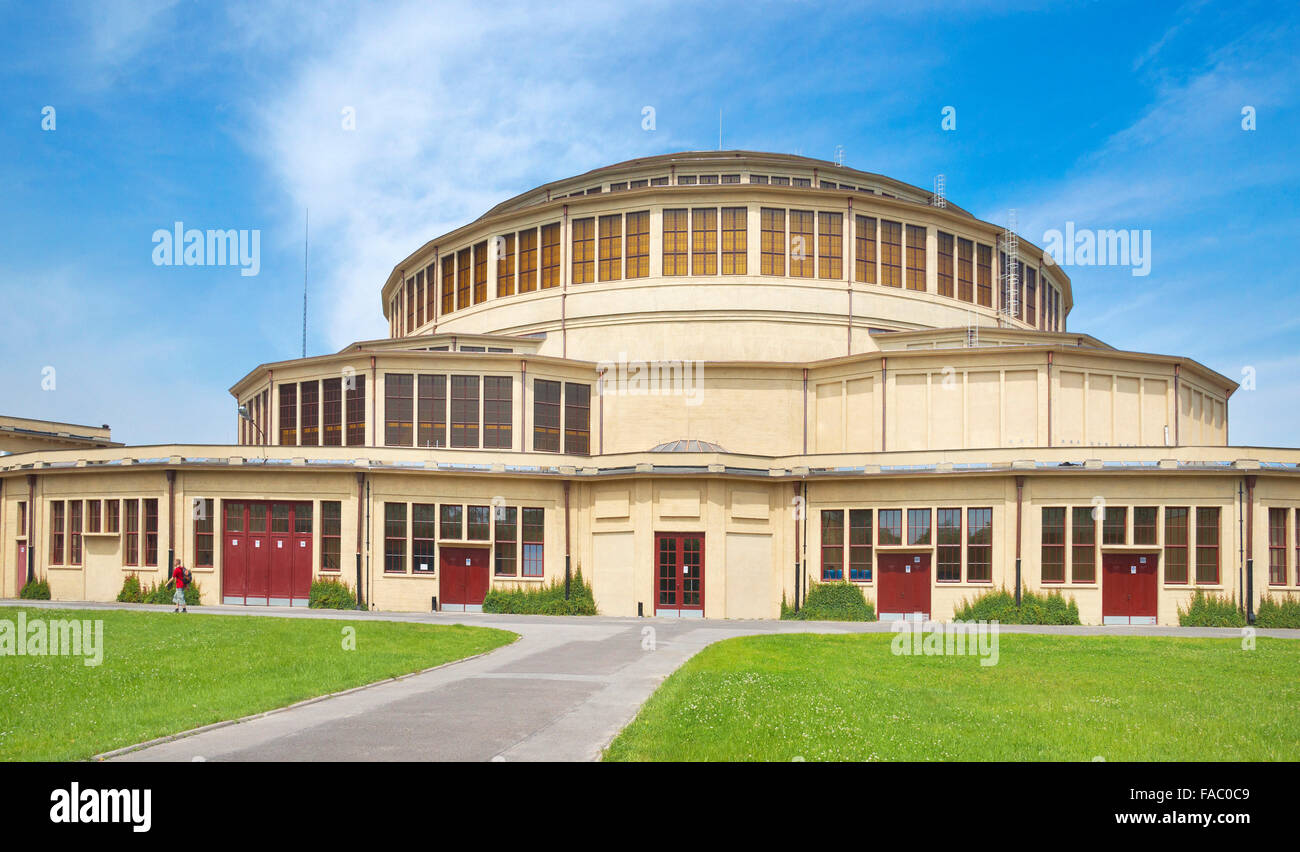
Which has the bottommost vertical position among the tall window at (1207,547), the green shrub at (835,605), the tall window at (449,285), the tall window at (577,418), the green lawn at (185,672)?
the green shrub at (835,605)

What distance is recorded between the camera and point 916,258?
193 ft

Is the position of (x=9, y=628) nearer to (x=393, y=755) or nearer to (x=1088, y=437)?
(x=393, y=755)

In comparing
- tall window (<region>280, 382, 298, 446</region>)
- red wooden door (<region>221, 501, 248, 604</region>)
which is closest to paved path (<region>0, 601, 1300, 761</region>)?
red wooden door (<region>221, 501, 248, 604</region>)

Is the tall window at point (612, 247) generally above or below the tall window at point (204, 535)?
above

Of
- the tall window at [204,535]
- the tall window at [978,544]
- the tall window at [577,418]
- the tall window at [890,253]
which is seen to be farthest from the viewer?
the tall window at [890,253]

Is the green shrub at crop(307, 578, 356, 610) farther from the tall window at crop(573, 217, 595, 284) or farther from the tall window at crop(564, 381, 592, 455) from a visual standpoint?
the tall window at crop(573, 217, 595, 284)

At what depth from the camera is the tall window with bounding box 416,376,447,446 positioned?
52375mm

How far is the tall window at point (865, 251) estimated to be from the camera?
5756 cm

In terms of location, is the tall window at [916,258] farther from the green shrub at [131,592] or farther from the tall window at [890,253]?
the green shrub at [131,592]

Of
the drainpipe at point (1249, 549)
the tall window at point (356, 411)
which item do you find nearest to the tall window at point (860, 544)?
the drainpipe at point (1249, 549)

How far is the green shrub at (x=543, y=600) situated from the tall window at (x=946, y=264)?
2768 cm

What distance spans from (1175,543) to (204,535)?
41.6 meters

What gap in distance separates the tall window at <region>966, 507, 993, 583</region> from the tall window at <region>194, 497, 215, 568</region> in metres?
33.2
